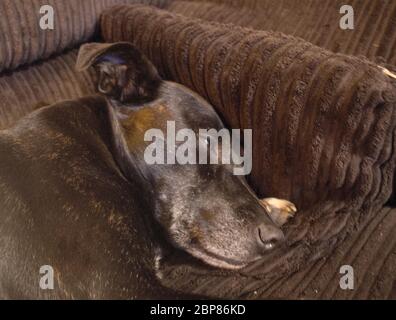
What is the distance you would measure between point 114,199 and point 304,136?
0.49m

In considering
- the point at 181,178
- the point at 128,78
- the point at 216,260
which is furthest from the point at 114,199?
the point at 128,78

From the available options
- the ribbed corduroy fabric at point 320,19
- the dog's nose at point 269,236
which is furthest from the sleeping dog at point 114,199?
the ribbed corduroy fabric at point 320,19

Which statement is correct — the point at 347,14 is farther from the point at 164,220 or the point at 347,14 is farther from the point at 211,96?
the point at 164,220

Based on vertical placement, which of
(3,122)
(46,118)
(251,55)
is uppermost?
(251,55)

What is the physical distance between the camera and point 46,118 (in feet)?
4.05

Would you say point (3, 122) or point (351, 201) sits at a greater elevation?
point (351, 201)

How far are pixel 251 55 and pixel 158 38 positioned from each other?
15.8 inches

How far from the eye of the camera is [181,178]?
1204mm

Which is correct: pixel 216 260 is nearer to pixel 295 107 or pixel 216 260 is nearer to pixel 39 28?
pixel 295 107

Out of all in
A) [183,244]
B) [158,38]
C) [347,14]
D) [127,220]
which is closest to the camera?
[127,220]

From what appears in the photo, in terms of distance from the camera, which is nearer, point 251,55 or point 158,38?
point 251,55

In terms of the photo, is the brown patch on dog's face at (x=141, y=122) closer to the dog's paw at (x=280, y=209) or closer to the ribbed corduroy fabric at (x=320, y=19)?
the dog's paw at (x=280, y=209)

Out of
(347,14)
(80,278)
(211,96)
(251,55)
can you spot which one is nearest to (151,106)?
(211,96)

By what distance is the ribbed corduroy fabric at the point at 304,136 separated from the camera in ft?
3.53
